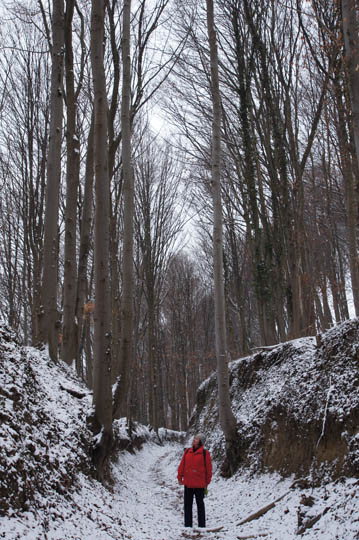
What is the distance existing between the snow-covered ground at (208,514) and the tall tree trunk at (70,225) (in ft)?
9.49

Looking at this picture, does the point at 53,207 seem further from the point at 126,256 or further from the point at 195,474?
the point at 195,474

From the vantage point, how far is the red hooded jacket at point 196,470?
624 centimetres

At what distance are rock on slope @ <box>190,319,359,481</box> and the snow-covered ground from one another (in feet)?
1.24

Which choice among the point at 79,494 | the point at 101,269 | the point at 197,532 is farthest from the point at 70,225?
the point at 197,532

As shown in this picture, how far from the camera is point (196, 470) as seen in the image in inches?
249

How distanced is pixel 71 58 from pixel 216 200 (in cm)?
433

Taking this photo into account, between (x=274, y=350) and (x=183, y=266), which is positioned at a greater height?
(x=183, y=266)

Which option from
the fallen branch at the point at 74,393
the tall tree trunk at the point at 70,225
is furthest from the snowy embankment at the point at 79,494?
the tall tree trunk at the point at 70,225

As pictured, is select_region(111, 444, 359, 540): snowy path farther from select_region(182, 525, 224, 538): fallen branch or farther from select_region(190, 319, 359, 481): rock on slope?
select_region(190, 319, 359, 481): rock on slope

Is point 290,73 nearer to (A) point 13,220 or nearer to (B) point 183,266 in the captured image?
(A) point 13,220

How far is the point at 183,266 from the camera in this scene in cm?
2781

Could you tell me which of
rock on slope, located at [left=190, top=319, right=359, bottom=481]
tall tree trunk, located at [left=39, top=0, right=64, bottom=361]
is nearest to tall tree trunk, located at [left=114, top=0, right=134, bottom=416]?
tall tree trunk, located at [left=39, top=0, right=64, bottom=361]

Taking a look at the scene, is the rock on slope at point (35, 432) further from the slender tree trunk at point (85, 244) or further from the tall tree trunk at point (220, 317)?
the tall tree trunk at point (220, 317)

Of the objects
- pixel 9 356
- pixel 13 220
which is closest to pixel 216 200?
pixel 9 356
